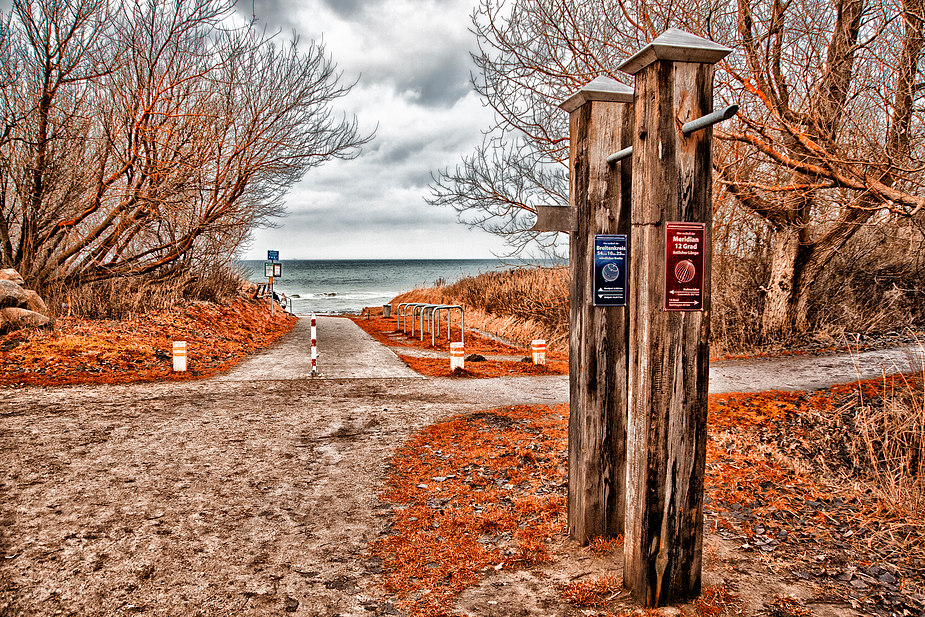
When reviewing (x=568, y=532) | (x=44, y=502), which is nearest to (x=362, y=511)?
(x=568, y=532)

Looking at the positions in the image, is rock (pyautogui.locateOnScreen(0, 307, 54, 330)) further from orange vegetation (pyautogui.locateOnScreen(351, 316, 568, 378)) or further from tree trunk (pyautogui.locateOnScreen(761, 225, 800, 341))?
tree trunk (pyautogui.locateOnScreen(761, 225, 800, 341))

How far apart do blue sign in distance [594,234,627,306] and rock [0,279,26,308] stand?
1184 centimetres

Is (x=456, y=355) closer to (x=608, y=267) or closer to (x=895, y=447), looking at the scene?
(x=895, y=447)

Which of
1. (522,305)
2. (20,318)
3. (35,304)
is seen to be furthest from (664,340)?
(522,305)

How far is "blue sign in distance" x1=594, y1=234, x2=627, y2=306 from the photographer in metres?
3.44

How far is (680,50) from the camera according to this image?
2.65 m

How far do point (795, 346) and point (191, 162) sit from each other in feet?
44.9

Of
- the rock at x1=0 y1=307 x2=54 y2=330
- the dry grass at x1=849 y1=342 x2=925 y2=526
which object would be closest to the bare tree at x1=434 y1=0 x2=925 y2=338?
the dry grass at x1=849 y1=342 x2=925 y2=526

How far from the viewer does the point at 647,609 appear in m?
2.84

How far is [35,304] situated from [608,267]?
12129 millimetres

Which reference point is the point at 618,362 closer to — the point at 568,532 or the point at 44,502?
the point at 568,532

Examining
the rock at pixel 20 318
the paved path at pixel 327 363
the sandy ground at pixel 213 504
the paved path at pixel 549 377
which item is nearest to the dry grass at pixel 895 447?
the sandy ground at pixel 213 504

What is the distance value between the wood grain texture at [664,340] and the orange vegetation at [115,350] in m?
8.91

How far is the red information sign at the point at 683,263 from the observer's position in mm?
2686
